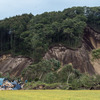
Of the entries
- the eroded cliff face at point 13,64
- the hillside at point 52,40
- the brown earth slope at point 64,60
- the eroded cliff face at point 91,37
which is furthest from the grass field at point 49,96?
the eroded cliff face at point 91,37

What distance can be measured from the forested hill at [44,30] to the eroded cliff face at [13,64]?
1.62m

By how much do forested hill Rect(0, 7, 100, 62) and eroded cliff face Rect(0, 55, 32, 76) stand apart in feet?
5.31

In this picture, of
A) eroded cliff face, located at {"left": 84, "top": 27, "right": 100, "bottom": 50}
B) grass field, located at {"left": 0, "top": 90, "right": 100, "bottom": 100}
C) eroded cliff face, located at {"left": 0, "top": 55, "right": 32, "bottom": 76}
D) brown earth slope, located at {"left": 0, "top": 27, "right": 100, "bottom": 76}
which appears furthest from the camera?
eroded cliff face, located at {"left": 84, "top": 27, "right": 100, "bottom": 50}

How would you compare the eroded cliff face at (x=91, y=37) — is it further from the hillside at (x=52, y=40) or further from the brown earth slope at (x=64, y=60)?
the brown earth slope at (x=64, y=60)

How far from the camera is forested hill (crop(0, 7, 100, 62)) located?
45.6m

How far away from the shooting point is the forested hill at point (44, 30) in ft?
150

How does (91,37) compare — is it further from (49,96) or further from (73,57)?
(49,96)

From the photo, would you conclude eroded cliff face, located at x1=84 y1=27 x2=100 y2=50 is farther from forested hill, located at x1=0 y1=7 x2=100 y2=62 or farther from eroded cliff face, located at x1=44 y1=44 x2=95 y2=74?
eroded cliff face, located at x1=44 y1=44 x2=95 y2=74

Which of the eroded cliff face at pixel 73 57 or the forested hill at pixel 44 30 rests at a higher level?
the forested hill at pixel 44 30

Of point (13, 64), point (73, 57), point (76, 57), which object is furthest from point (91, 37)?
point (13, 64)

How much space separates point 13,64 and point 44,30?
995cm

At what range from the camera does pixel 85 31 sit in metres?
51.5

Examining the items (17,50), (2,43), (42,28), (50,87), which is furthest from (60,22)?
(50,87)

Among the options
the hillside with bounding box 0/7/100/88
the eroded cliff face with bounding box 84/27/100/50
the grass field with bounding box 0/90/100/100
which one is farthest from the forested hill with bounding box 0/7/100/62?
the grass field with bounding box 0/90/100/100
